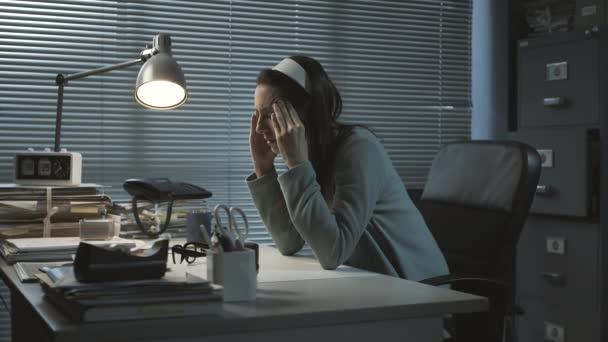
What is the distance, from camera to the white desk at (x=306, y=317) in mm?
983

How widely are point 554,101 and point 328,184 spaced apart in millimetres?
1468

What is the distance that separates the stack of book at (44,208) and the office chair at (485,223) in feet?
3.33

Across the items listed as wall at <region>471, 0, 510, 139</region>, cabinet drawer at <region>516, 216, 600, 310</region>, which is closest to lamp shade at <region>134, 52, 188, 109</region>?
cabinet drawer at <region>516, 216, 600, 310</region>

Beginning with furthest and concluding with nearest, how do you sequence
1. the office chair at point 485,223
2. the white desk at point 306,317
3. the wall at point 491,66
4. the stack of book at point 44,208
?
1. the wall at point 491,66
2. the stack of book at point 44,208
3. the office chair at point 485,223
4. the white desk at point 306,317

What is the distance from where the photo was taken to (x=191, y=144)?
9.63 ft

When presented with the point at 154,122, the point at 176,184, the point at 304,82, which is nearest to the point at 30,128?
the point at 154,122

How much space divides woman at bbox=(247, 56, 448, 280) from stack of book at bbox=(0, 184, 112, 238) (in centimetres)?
55

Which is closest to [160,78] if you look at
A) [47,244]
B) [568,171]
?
[47,244]

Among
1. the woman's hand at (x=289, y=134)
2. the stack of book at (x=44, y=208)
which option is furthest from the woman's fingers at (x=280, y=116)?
the stack of book at (x=44, y=208)

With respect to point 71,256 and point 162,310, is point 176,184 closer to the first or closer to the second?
point 71,256

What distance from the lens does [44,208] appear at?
210 cm

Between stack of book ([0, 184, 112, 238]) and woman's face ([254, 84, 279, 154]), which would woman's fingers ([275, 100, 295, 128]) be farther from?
stack of book ([0, 184, 112, 238])

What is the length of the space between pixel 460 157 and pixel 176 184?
83 cm

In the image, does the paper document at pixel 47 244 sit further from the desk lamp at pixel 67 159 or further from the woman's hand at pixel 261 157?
the woman's hand at pixel 261 157
